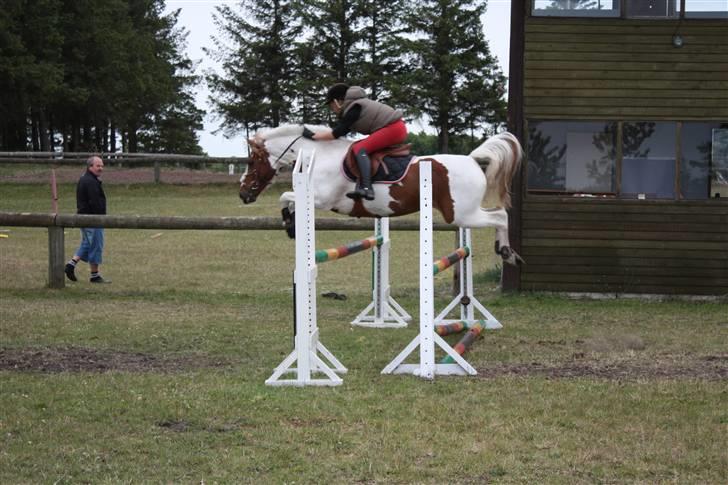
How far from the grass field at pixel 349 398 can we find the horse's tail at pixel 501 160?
4.71ft

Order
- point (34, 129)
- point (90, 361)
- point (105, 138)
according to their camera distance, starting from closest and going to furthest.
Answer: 1. point (90, 361)
2. point (34, 129)
3. point (105, 138)

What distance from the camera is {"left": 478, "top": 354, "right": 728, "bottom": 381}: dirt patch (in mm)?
6938

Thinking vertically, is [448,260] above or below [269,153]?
below

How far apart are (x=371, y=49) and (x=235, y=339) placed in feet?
112

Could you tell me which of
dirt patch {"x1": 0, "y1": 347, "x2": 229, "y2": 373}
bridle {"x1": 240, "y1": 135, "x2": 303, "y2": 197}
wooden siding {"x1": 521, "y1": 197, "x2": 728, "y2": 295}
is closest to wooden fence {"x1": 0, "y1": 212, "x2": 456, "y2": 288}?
wooden siding {"x1": 521, "y1": 197, "x2": 728, "y2": 295}

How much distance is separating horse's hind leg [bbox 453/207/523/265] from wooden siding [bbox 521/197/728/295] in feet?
10.3

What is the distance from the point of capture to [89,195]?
43.3 feet

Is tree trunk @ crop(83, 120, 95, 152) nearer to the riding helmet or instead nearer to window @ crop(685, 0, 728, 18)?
window @ crop(685, 0, 728, 18)

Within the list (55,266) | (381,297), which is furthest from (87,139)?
(381,297)

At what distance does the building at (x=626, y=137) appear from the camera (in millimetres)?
11969

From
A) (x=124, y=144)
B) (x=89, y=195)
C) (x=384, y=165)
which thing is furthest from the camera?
(x=124, y=144)

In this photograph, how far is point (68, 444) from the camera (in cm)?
511

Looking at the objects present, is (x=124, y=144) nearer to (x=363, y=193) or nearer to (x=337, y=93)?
(x=337, y=93)

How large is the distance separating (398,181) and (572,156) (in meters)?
4.32
